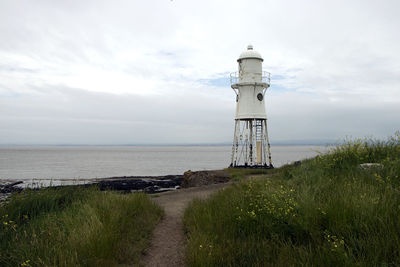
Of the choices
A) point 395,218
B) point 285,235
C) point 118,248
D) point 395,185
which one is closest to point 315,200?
point 285,235

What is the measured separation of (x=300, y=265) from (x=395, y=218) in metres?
2.03

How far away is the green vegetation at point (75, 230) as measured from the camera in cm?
499

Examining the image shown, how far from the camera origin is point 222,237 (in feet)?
20.1

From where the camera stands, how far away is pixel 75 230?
5.83 m

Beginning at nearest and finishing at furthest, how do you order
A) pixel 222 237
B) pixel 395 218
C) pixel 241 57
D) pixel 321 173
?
1. pixel 395 218
2. pixel 222 237
3. pixel 321 173
4. pixel 241 57

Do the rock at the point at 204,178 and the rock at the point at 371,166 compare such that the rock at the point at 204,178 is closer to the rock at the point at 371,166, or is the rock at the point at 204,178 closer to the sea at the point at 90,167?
the sea at the point at 90,167

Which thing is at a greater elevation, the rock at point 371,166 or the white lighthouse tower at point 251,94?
the white lighthouse tower at point 251,94

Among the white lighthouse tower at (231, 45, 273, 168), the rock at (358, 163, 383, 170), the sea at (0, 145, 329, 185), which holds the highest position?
the white lighthouse tower at (231, 45, 273, 168)

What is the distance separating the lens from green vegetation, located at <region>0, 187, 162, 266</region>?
16.4 ft

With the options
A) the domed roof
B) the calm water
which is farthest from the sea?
the domed roof

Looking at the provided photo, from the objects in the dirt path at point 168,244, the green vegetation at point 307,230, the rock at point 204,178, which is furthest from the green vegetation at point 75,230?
the rock at point 204,178

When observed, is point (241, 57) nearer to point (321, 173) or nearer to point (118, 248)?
point (321, 173)

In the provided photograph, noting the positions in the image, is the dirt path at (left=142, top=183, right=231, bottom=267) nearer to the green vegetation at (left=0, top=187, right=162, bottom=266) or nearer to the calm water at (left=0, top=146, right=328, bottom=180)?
the green vegetation at (left=0, top=187, right=162, bottom=266)

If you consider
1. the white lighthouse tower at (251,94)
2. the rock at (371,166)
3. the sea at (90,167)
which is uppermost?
the white lighthouse tower at (251,94)
